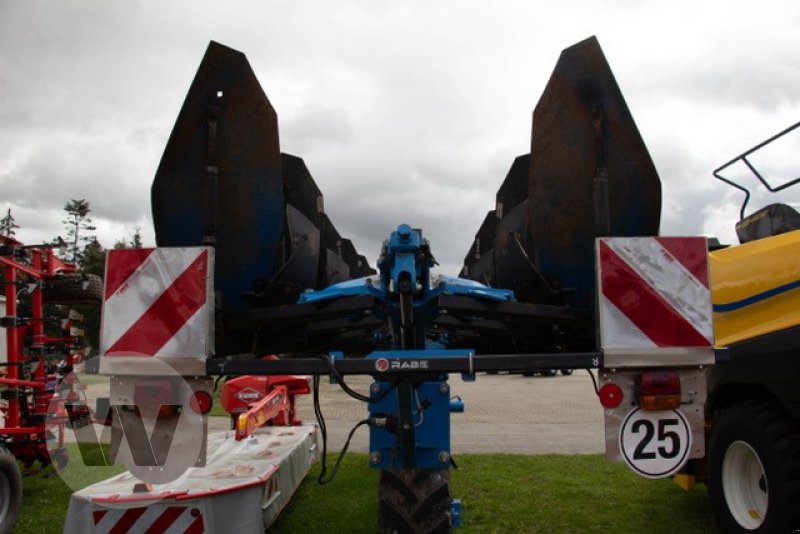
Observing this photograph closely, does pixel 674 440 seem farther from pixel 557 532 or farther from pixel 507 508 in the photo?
→ pixel 507 508

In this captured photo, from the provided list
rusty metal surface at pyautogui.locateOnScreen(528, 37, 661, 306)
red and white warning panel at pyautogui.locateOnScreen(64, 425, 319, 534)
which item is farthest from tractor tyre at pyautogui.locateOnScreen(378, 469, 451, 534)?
rusty metal surface at pyautogui.locateOnScreen(528, 37, 661, 306)

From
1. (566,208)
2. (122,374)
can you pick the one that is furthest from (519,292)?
(122,374)

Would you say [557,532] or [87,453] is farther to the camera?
[87,453]

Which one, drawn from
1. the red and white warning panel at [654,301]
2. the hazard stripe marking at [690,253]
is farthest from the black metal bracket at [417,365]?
the hazard stripe marking at [690,253]

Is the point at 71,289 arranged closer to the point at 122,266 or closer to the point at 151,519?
the point at 151,519

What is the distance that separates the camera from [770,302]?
4.02 meters

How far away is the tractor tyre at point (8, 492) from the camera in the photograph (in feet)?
17.6

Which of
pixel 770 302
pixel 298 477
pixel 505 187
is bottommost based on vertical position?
pixel 298 477

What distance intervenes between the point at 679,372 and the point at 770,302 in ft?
6.06

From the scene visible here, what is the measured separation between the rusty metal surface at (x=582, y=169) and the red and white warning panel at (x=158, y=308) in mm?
1624

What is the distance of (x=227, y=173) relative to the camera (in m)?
3.12

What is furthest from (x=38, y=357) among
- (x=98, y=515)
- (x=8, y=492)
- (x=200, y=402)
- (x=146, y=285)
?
(x=200, y=402)

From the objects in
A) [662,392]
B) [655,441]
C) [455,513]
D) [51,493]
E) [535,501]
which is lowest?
[535,501]

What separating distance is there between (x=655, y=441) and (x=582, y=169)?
4.19 feet
